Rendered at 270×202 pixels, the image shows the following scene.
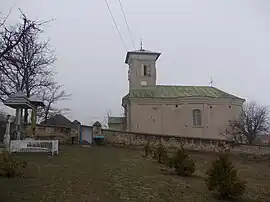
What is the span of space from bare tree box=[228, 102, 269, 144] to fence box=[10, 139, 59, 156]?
78.0 ft

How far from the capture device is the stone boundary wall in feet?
83.1

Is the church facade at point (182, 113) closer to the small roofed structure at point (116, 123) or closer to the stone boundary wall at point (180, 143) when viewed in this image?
the small roofed structure at point (116, 123)

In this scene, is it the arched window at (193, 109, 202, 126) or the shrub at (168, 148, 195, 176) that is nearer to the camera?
the shrub at (168, 148, 195, 176)

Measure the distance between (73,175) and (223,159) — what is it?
14.8 ft

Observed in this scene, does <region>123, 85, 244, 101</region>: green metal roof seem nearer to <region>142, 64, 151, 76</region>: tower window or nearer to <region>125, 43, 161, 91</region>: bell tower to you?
<region>125, 43, 161, 91</region>: bell tower

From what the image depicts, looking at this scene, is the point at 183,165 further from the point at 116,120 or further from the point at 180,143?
the point at 116,120

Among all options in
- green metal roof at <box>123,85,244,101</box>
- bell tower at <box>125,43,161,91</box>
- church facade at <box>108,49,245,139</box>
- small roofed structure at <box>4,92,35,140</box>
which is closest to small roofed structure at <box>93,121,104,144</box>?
church facade at <box>108,49,245,139</box>

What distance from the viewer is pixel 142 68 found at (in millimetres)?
40594

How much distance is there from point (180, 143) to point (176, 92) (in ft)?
48.7

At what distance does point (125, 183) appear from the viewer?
29.7 ft

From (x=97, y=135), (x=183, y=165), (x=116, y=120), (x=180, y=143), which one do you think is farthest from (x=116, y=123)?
(x=183, y=165)

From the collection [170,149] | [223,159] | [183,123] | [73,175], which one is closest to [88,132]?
[170,149]

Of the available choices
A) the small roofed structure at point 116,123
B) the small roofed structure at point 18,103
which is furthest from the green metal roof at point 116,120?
the small roofed structure at point 18,103

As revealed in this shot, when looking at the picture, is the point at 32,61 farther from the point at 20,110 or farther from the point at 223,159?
the point at 223,159
